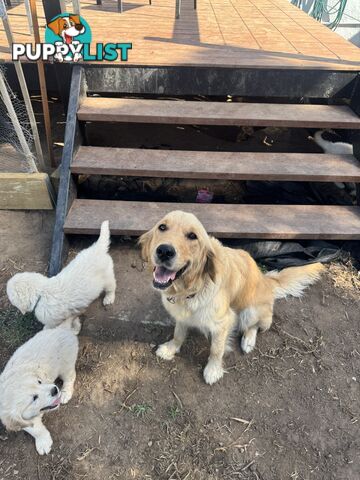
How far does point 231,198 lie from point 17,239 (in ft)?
8.46

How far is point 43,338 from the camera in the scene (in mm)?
2346

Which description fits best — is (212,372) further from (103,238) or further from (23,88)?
(23,88)

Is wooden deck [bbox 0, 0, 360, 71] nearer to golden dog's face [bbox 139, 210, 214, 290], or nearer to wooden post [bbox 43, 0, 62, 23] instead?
wooden post [bbox 43, 0, 62, 23]

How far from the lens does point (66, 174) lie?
3.35 m

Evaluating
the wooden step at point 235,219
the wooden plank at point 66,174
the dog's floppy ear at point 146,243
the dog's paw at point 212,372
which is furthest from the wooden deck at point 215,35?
the dog's paw at point 212,372

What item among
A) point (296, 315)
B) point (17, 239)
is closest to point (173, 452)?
point (296, 315)

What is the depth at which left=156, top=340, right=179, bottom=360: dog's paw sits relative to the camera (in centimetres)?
273

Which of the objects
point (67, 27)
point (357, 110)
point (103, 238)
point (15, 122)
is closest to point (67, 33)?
point (67, 27)

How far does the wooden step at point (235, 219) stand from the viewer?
3322 mm

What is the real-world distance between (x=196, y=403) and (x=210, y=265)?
1.10 meters

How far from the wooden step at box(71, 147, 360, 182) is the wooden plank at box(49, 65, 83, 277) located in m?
0.10

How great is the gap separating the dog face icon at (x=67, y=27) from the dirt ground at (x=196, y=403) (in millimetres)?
2605

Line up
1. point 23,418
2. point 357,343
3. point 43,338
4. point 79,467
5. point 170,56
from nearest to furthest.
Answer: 1. point 23,418
2. point 79,467
3. point 43,338
4. point 357,343
5. point 170,56

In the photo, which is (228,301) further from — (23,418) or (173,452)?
(23,418)
